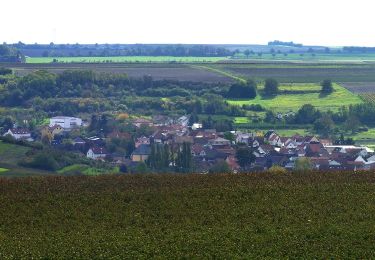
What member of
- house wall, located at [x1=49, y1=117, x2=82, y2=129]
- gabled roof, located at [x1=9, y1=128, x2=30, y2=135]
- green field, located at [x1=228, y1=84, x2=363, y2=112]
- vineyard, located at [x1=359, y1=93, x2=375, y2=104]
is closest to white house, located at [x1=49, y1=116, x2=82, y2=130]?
house wall, located at [x1=49, y1=117, x2=82, y2=129]

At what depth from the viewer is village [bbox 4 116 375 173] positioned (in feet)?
206

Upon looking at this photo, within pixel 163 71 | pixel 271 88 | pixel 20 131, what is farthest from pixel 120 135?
pixel 163 71

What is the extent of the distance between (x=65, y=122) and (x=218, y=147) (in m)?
21.8

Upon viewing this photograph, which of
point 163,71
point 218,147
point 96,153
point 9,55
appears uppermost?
point 218,147

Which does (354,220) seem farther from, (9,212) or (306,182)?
(9,212)

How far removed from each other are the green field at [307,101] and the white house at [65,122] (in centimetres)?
1666

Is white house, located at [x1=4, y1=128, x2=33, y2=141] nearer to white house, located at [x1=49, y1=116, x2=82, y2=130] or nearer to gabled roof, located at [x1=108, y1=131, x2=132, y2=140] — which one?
white house, located at [x1=49, y1=116, x2=82, y2=130]

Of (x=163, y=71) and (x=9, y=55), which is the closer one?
(x=163, y=71)

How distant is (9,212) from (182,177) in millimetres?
7581

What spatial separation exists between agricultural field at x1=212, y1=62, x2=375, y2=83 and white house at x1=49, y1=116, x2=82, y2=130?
33.7 m

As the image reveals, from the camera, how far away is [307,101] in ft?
329

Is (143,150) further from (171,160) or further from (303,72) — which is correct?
(303,72)

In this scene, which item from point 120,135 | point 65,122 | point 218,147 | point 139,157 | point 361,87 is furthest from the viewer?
point 361,87

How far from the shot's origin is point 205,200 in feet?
104
